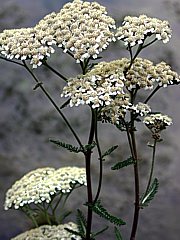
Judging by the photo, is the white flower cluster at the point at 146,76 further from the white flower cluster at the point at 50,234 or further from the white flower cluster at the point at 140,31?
the white flower cluster at the point at 50,234

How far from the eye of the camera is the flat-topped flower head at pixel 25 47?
3.21 feet

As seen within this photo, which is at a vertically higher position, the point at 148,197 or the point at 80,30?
the point at 80,30

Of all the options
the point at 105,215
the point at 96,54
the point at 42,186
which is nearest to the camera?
the point at 96,54

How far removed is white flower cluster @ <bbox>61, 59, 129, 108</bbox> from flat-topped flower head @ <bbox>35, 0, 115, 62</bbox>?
5cm

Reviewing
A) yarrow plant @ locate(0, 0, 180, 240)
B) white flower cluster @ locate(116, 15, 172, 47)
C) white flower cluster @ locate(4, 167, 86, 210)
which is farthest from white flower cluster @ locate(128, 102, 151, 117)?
white flower cluster @ locate(4, 167, 86, 210)

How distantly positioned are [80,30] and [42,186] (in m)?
0.40

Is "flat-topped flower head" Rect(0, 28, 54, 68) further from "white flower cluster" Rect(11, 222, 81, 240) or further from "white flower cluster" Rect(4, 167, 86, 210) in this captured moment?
"white flower cluster" Rect(11, 222, 81, 240)

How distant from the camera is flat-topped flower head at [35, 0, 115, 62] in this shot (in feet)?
3.11

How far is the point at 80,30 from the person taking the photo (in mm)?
965

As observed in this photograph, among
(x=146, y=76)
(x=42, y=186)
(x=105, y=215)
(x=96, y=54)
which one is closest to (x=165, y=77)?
(x=146, y=76)

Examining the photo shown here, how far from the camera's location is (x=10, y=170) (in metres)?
1.81

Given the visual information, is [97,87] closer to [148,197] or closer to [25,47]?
[25,47]

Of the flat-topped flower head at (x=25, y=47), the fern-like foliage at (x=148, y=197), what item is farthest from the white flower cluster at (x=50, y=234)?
the flat-topped flower head at (x=25, y=47)

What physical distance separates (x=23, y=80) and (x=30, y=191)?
0.74 metres
